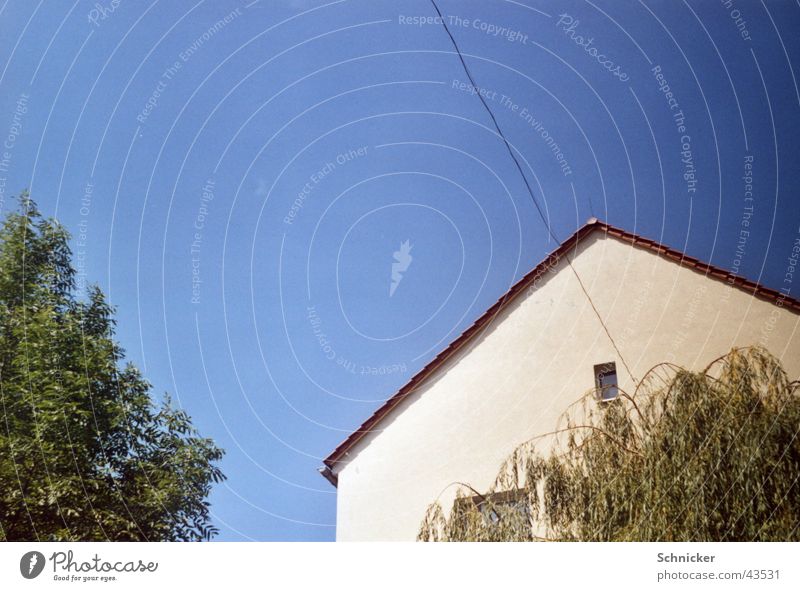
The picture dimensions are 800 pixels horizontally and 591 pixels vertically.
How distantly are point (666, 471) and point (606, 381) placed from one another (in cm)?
73

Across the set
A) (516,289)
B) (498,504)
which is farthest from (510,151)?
(498,504)

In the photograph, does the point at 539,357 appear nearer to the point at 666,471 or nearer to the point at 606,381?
the point at 606,381

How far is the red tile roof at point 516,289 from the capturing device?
424cm

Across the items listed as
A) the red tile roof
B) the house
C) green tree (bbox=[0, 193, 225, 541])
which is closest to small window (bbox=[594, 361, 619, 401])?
the house

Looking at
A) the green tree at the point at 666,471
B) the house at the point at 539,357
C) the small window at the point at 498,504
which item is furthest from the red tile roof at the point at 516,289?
the small window at the point at 498,504

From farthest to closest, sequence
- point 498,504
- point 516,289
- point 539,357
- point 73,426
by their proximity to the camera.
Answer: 1. point 516,289
2. point 539,357
3. point 73,426
4. point 498,504

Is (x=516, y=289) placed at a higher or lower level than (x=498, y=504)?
higher

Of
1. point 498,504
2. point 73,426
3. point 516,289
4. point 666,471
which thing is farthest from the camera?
point 516,289

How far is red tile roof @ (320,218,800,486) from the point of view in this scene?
424cm

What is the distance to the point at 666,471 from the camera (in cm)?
356

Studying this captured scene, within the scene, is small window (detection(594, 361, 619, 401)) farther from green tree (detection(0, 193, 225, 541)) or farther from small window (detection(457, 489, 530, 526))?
green tree (detection(0, 193, 225, 541))

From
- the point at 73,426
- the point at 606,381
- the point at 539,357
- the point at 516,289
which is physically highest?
the point at 516,289

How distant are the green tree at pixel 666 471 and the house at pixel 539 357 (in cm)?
16
